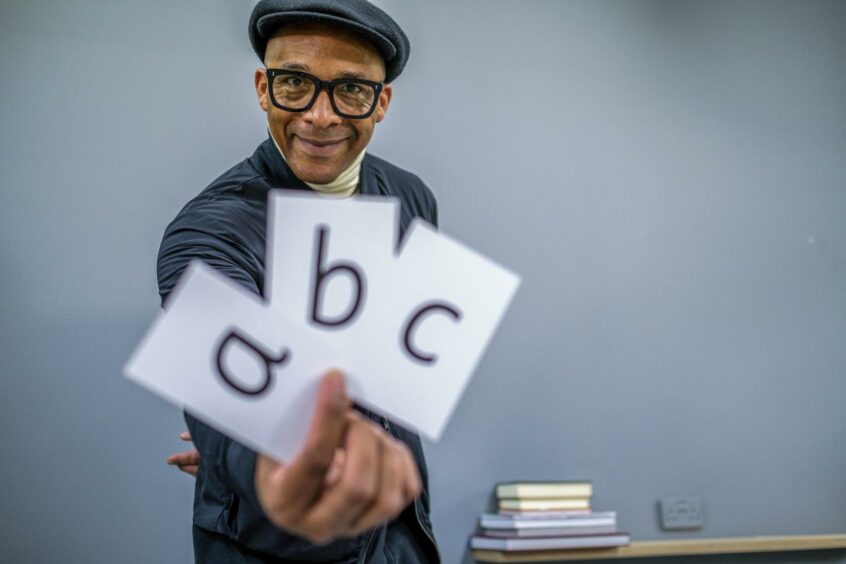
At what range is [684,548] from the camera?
7.72 ft

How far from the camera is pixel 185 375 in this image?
0.61 m

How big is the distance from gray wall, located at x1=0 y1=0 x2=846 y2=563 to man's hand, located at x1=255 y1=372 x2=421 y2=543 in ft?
4.94

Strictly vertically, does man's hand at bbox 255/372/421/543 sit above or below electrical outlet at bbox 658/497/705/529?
below

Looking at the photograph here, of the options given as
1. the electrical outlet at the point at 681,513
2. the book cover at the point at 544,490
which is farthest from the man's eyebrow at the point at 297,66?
the electrical outlet at the point at 681,513

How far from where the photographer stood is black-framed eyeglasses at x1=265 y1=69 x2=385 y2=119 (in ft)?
3.85

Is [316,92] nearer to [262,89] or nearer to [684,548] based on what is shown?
[262,89]

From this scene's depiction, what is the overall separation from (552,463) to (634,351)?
44cm

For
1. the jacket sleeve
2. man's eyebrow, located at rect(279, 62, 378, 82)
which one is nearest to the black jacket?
the jacket sleeve

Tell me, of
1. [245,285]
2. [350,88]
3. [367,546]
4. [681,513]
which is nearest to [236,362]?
[245,285]

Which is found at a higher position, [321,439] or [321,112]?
[321,112]

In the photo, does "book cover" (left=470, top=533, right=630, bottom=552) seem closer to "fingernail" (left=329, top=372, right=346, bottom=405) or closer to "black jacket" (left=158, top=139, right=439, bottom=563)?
"black jacket" (left=158, top=139, right=439, bottom=563)

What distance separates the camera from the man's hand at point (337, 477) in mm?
590

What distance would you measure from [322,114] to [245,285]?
1.06 ft

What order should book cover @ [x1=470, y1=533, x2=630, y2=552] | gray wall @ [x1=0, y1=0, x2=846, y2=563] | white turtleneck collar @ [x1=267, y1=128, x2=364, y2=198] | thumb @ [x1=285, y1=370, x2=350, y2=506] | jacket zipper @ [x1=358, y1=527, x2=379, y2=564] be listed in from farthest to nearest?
book cover @ [x1=470, y1=533, x2=630, y2=552], gray wall @ [x1=0, y1=0, x2=846, y2=563], white turtleneck collar @ [x1=267, y1=128, x2=364, y2=198], jacket zipper @ [x1=358, y1=527, x2=379, y2=564], thumb @ [x1=285, y1=370, x2=350, y2=506]
